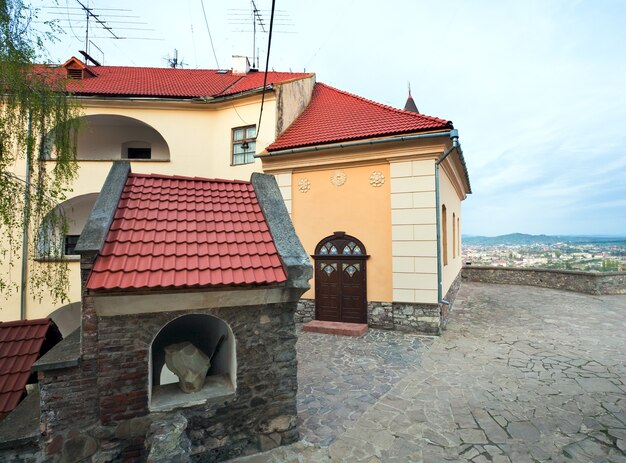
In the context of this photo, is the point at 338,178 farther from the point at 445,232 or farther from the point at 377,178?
the point at 445,232

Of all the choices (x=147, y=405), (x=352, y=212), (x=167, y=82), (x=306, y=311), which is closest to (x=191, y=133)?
(x=167, y=82)

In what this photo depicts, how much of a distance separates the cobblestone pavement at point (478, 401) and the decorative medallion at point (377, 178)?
13.8 feet

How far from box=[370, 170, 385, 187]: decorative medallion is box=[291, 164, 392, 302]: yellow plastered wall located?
2.4 inches

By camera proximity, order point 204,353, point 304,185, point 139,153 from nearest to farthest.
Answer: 1. point 204,353
2. point 304,185
3. point 139,153

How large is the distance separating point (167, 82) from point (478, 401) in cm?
1597

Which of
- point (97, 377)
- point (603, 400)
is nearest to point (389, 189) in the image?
point (603, 400)

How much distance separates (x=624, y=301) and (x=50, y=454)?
17509 millimetres

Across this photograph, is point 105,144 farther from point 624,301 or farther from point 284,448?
point 624,301

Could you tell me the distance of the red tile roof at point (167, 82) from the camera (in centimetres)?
1186

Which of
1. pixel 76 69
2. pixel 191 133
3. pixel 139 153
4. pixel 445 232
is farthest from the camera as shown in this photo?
pixel 139 153

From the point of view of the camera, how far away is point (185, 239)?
3762 mm

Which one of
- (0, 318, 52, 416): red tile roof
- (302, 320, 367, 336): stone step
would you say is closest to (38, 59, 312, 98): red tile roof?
(302, 320, 367, 336): stone step

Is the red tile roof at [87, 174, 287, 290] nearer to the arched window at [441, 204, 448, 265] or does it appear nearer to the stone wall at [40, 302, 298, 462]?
the stone wall at [40, 302, 298, 462]

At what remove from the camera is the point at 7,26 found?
12.7 feet
